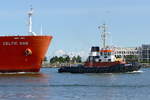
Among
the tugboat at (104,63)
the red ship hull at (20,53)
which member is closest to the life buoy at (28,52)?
the red ship hull at (20,53)

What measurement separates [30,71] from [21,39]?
4466 millimetres

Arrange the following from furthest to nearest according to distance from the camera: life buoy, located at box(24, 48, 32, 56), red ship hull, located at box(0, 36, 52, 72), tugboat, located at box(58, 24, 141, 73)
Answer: tugboat, located at box(58, 24, 141, 73)
life buoy, located at box(24, 48, 32, 56)
red ship hull, located at box(0, 36, 52, 72)

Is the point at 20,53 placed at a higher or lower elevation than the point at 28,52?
lower

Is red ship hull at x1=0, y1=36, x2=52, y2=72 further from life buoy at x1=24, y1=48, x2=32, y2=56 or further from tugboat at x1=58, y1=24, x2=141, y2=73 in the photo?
tugboat at x1=58, y1=24, x2=141, y2=73

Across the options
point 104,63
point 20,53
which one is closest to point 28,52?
point 20,53

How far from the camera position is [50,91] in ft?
146

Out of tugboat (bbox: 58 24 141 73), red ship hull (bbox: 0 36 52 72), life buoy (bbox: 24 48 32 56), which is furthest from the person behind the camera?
tugboat (bbox: 58 24 141 73)

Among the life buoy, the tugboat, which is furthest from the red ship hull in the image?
the tugboat

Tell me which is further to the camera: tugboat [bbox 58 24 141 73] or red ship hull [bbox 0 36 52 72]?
tugboat [bbox 58 24 141 73]

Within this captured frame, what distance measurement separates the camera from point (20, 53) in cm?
7050

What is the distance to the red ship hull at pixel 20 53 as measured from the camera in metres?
70.2

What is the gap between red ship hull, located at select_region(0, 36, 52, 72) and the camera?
7019cm

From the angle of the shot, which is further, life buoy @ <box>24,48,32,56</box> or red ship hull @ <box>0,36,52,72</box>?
life buoy @ <box>24,48,32,56</box>

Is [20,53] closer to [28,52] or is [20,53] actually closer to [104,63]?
[28,52]
